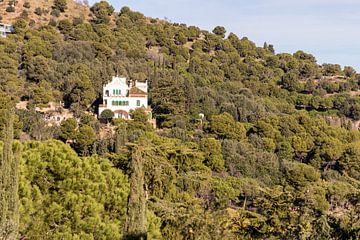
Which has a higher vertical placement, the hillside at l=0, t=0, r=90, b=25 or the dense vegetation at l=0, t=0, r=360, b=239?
the hillside at l=0, t=0, r=90, b=25

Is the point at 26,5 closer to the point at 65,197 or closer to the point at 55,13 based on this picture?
the point at 55,13

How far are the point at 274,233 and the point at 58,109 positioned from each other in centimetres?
3462

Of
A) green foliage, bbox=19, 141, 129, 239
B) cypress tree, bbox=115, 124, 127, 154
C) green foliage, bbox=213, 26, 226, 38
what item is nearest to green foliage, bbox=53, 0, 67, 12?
green foliage, bbox=213, 26, 226, 38

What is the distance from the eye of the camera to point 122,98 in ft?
158

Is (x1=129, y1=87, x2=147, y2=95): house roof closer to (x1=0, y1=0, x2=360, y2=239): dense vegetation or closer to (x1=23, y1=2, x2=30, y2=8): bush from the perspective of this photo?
(x1=0, y1=0, x2=360, y2=239): dense vegetation

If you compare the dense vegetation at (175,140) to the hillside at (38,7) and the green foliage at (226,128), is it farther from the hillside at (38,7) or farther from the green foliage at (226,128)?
the hillside at (38,7)

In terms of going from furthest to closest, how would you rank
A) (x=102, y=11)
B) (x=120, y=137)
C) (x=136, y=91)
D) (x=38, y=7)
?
(x=102, y=11), (x=38, y=7), (x=136, y=91), (x=120, y=137)

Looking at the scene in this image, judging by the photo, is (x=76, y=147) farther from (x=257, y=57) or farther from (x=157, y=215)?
(x=257, y=57)

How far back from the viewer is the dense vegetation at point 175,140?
527 inches

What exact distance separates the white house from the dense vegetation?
1.46 metres

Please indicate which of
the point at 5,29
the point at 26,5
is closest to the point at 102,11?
the point at 26,5

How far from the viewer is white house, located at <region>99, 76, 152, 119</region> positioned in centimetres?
4778

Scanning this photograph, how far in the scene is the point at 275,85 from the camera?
6931 cm

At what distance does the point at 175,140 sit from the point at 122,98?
1325 cm
